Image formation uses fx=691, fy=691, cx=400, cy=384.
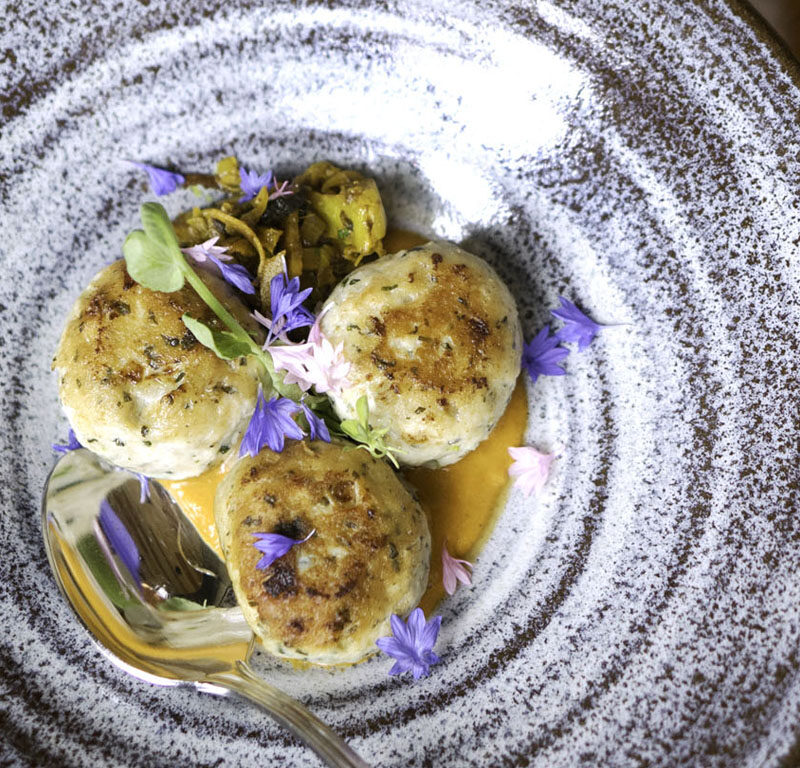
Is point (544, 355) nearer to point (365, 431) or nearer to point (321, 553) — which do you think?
point (365, 431)

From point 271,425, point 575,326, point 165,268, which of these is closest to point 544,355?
point 575,326

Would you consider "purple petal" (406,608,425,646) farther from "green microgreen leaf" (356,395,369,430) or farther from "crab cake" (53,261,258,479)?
"crab cake" (53,261,258,479)

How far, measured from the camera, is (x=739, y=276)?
1.68m

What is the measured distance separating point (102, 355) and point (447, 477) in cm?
91

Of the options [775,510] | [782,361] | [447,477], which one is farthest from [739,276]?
[447,477]

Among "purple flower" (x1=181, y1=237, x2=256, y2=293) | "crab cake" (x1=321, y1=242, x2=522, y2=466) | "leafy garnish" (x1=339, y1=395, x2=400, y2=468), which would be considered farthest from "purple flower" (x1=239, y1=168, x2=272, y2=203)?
"leafy garnish" (x1=339, y1=395, x2=400, y2=468)

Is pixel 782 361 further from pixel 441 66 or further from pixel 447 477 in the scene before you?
pixel 441 66

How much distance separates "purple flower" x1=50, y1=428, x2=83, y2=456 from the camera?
1859 mm

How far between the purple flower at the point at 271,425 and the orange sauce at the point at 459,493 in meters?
0.33

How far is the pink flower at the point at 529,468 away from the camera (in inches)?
72.4

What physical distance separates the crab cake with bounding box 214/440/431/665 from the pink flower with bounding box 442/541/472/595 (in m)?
0.22

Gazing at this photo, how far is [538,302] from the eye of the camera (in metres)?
1.89

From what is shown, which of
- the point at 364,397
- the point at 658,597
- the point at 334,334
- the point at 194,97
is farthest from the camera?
the point at 194,97

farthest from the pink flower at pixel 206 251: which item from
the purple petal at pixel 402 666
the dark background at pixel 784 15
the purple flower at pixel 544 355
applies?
the dark background at pixel 784 15
